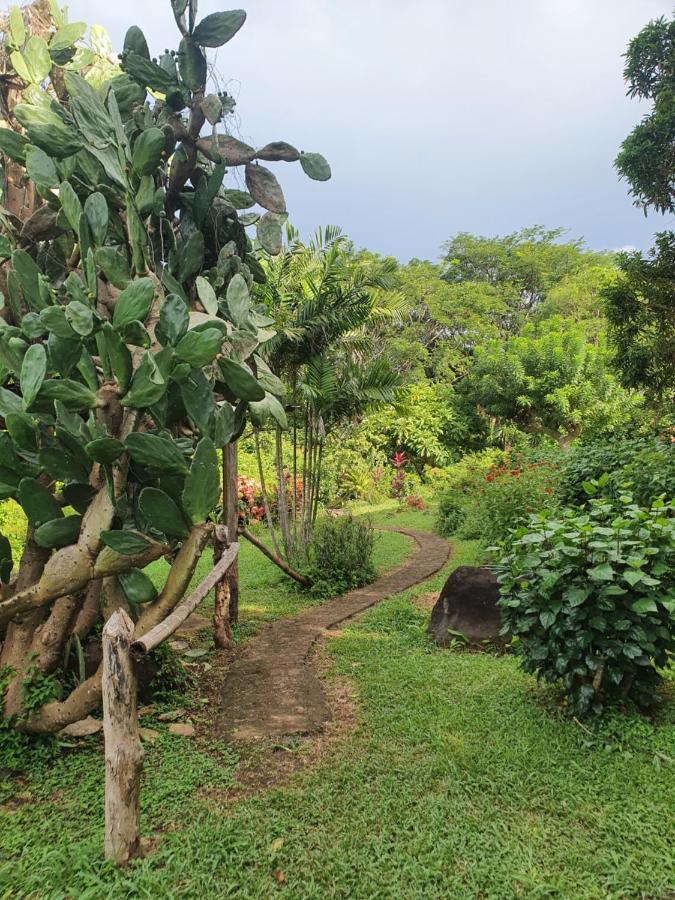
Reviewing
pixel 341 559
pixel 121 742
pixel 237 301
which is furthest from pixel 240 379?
pixel 341 559

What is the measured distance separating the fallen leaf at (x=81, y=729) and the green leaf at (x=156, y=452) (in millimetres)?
1594

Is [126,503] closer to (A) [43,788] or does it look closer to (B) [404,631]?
(A) [43,788]

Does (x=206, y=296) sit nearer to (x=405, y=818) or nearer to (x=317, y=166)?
(x=317, y=166)

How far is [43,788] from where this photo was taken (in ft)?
8.54

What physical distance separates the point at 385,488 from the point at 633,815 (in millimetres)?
13229

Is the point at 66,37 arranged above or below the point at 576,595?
above

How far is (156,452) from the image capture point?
227cm

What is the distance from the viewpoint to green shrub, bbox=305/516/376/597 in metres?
6.94

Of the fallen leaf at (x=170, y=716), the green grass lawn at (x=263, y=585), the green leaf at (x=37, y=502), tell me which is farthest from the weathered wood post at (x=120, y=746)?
the green grass lawn at (x=263, y=585)

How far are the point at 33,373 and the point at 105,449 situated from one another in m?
0.37

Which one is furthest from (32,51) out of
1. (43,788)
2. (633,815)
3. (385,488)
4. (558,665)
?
(385,488)

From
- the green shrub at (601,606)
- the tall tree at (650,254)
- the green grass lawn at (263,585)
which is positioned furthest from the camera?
the tall tree at (650,254)

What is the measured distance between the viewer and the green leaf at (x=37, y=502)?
2473 millimetres

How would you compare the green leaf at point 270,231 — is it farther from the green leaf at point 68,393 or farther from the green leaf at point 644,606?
the green leaf at point 644,606
